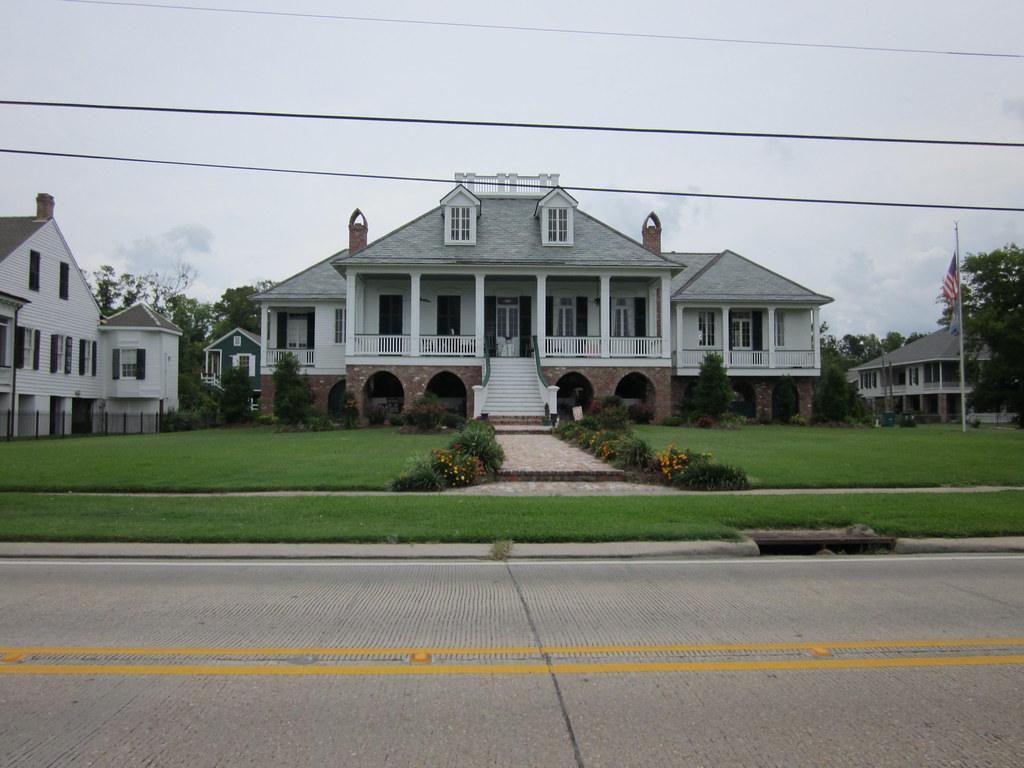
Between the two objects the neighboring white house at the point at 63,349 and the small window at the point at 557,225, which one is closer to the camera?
the small window at the point at 557,225

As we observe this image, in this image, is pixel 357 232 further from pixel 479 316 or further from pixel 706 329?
pixel 706 329

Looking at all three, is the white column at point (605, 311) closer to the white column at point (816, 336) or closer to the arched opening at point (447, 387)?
the arched opening at point (447, 387)

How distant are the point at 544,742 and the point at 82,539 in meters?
8.24

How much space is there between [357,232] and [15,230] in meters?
16.3

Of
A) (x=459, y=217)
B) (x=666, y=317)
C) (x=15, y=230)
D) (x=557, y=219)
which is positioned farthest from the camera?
(x=15, y=230)

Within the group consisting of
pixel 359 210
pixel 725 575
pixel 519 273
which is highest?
pixel 359 210

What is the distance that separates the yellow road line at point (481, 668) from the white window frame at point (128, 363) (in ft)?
135

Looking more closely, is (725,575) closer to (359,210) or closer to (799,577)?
(799,577)

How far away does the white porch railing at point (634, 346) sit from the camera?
101ft

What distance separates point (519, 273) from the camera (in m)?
31.1

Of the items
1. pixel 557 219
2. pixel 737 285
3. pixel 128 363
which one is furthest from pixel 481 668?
pixel 128 363

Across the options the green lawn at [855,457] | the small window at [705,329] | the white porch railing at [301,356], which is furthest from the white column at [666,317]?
the white porch railing at [301,356]

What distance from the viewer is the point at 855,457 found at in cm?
1828

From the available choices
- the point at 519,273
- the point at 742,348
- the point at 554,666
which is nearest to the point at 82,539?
the point at 554,666
